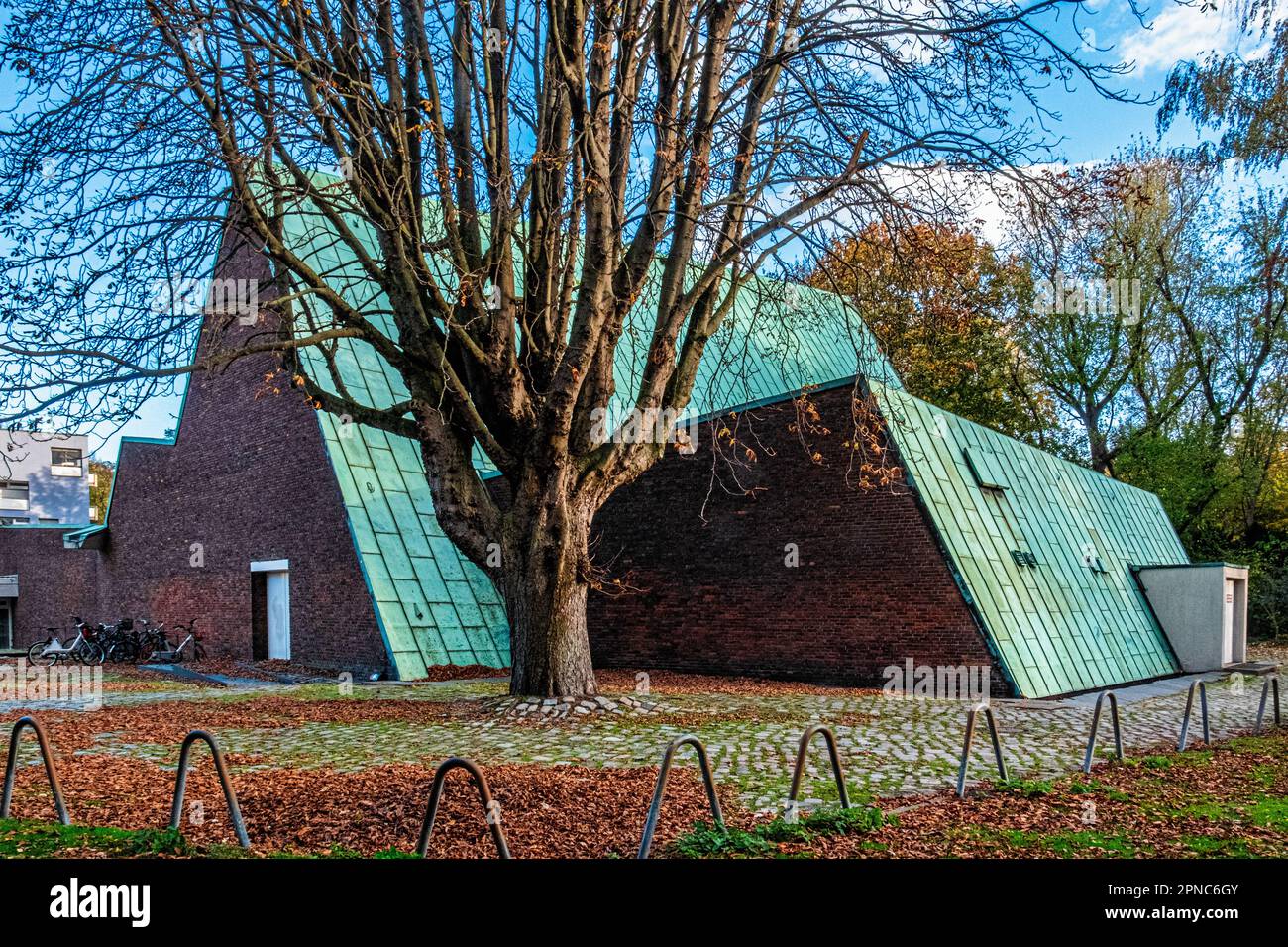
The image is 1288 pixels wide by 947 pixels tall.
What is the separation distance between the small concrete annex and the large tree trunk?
144 inches

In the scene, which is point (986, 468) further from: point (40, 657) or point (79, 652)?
point (40, 657)

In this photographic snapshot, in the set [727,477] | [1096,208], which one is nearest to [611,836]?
[1096,208]

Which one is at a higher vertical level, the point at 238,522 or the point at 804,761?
the point at 238,522

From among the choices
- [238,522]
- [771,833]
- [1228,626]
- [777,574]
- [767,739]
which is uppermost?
[238,522]

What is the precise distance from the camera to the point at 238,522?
21.7 metres

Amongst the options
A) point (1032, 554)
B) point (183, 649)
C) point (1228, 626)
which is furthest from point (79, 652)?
point (1228, 626)

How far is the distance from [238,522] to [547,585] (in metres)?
12.0

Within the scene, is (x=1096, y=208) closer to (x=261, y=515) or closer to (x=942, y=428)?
(x=942, y=428)

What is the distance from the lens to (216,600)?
2228 centimetres

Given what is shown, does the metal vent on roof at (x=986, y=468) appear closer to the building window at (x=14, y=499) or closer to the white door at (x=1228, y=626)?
the white door at (x=1228, y=626)

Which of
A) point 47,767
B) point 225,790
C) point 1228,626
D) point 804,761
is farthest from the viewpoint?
point 1228,626

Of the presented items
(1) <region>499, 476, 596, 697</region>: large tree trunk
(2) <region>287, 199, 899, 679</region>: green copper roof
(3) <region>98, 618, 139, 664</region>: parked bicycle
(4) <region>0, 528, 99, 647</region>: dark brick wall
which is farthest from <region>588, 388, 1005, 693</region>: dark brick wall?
(4) <region>0, 528, 99, 647</region>: dark brick wall

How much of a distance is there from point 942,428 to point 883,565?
3.04m

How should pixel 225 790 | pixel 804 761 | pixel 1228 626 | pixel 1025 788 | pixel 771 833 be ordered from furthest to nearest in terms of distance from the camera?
1. pixel 1228 626
2. pixel 1025 788
3. pixel 804 761
4. pixel 771 833
5. pixel 225 790
